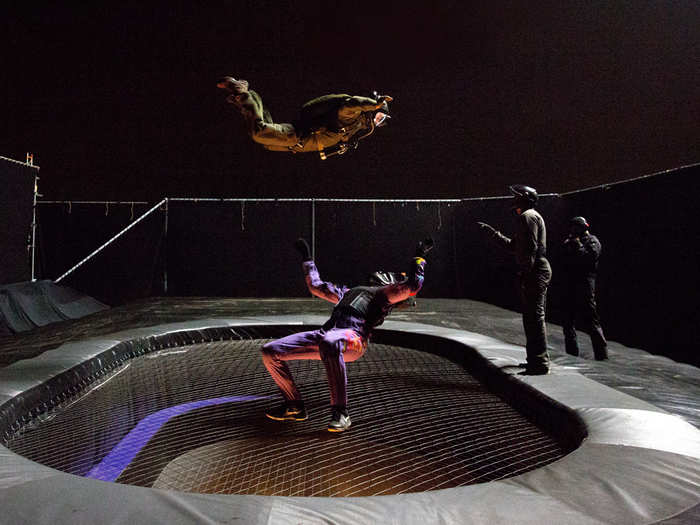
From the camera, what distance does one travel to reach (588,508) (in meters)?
1.14

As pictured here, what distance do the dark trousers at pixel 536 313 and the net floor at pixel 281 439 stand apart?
13.3 inches

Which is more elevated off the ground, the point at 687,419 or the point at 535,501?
the point at 535,501

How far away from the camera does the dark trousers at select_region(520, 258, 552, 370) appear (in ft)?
8.29

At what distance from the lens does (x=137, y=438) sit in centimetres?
224

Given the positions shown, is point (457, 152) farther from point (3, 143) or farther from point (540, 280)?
point (3, 143)

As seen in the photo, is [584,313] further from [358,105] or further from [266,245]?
[266,245]

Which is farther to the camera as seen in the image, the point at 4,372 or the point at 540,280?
the point at 540,280

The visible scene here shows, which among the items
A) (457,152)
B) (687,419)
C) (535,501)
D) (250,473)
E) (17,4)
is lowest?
(250,473)

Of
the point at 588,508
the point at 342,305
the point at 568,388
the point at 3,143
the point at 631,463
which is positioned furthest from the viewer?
the point at 3,143

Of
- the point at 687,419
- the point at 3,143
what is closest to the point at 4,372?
the point at 687,419

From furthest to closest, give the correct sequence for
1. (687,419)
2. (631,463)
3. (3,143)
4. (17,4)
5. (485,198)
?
(485,198), (3,143), (17,4), (687,419), (631,463)

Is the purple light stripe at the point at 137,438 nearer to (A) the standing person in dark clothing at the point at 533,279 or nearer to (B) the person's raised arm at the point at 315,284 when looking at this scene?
(B) the person's raised arm at the point at 315,284

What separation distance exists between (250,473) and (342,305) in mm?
982

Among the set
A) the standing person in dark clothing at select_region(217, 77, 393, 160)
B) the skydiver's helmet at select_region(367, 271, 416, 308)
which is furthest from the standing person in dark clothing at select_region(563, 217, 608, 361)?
the standing person in dark clothing at select_region(217, 77, 393, 160)
